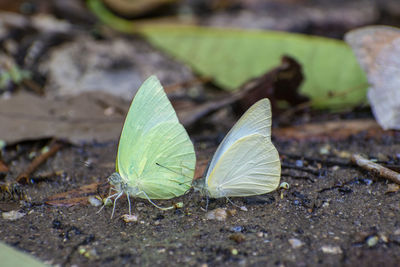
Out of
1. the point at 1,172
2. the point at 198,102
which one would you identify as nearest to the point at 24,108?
the point at 1,172

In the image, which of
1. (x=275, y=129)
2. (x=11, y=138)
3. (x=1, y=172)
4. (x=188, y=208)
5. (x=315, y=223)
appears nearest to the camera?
(x=315, y=223)

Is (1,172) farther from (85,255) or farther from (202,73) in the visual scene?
(202,73)

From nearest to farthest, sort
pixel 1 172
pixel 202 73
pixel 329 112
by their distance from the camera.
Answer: pixel 1 172 → pixel 329 112 → pixel 202 73

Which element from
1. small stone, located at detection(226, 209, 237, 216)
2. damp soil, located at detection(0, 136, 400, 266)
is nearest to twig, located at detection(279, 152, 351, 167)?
damp soil, located at detection(0, 136, 400, 266)

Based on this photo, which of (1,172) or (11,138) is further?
(11,138)

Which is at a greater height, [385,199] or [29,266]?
[29,266]

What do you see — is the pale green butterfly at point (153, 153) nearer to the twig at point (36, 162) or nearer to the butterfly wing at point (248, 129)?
the butterfly wing at point (248, 129)

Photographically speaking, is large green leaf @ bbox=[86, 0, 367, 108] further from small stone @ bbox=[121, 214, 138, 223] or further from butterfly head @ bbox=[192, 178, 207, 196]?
small stone @ bbox=[121, 214, 138, 223]
